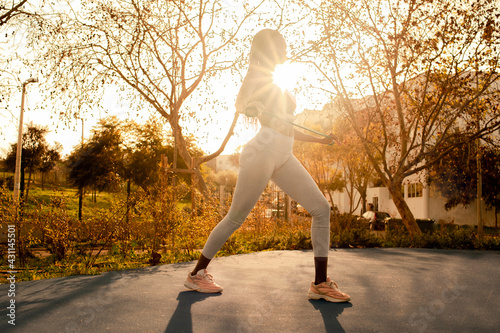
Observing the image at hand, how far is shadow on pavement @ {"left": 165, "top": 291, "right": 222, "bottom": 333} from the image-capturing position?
8.25ft

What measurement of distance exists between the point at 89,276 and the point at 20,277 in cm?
108

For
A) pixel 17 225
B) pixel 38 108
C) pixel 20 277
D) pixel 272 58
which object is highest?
pixel 38 108

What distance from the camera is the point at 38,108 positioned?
36.2 feet

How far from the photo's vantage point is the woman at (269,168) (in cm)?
328

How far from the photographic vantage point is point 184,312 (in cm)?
286

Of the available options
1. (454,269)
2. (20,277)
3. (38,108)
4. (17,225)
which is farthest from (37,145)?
(454,269)

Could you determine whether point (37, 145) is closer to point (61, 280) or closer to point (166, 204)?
point (166, 204)

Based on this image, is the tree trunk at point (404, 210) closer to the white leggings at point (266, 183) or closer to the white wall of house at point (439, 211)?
the white leggings at point (266, 183)

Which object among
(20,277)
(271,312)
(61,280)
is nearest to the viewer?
(271,312)

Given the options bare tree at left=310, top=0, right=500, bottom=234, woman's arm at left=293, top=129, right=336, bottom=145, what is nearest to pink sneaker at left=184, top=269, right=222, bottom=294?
woman's arm at left=293, top=129, right=336, bottom=145

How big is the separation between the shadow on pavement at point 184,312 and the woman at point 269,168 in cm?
9

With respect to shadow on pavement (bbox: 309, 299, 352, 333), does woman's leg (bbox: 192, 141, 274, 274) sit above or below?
above

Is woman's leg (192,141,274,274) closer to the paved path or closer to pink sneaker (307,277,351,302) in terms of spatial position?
the paved path

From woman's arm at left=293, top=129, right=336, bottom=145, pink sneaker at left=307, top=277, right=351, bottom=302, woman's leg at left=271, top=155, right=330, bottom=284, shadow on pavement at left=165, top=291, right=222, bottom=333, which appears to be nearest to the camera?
shadow on pavement at left=165, top=291, right=222, bottom=333
